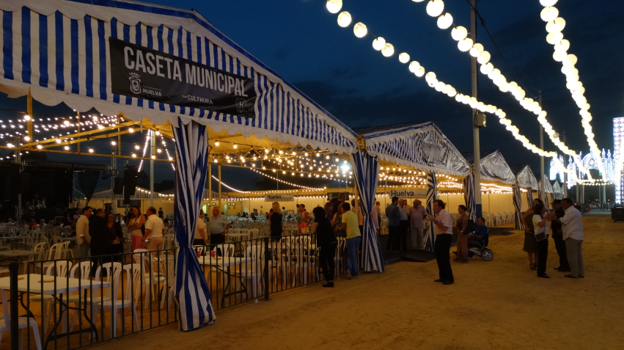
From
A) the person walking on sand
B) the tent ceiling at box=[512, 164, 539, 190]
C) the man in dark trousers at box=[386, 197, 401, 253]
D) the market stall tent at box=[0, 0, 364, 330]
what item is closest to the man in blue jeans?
the market stall tent at box=[0, 0, 364, 330]

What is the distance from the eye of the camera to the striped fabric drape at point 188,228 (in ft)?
16.2

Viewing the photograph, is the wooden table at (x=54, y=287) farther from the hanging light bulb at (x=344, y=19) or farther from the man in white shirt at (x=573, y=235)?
the man in white shirt at (x=573, y=235)

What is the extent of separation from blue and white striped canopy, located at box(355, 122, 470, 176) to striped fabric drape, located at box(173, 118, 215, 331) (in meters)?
4.55

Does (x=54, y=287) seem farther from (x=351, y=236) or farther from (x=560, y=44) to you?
(x=560, y=44)

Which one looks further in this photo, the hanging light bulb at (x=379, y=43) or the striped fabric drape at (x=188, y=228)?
the hanging light bulb at (x=379, y=43)

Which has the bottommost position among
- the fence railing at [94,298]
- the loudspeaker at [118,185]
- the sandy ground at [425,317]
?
the sandy ground at [425,317]

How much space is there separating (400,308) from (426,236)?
7312 mm

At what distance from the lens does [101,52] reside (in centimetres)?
443

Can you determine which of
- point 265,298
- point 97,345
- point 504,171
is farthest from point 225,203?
point 97,345

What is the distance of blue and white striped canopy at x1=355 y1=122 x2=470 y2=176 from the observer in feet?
31.6

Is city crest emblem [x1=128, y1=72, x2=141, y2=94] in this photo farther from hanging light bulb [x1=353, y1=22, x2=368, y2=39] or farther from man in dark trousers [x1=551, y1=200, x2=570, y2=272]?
man in dark trousers [x1=551, y1=200, x2=570, y2=272]

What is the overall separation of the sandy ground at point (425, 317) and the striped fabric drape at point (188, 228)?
0.23 m

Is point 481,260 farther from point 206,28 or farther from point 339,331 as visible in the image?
point 206,28

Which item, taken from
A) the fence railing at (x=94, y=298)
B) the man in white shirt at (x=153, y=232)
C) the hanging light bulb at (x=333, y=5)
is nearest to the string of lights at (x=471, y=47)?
the hanging light bulb at (x=333, y=5)
